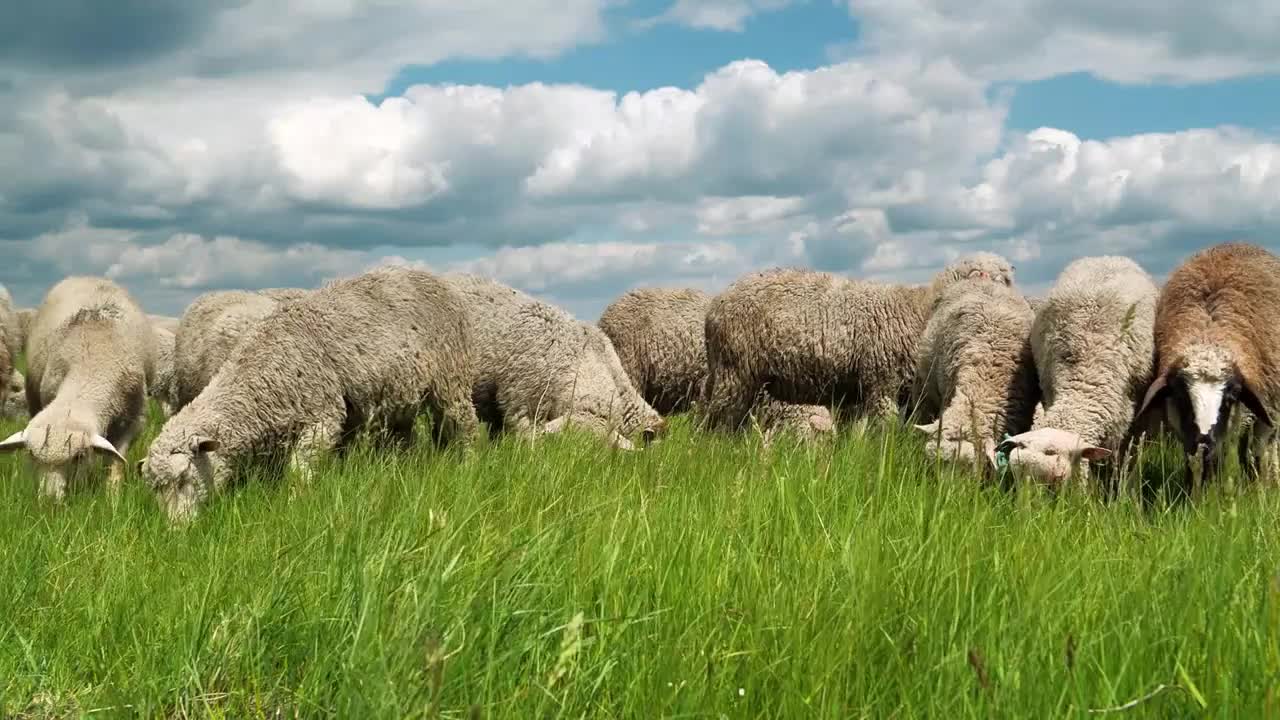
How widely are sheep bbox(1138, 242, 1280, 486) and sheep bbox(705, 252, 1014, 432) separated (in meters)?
2.05

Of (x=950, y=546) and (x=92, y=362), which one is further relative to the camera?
(x=92, y=362)

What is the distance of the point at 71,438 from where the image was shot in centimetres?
798

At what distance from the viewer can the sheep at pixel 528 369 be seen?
874cm

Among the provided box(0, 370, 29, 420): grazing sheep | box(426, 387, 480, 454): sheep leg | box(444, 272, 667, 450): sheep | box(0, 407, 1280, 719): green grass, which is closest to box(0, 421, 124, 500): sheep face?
box(426, 387, 480, 454): sheep leg

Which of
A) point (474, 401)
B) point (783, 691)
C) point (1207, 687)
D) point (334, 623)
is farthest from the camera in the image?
point (474, 401)

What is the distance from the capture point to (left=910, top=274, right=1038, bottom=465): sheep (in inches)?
294

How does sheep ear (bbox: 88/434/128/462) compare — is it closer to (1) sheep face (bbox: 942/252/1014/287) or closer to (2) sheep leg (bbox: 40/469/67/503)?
(2) sheep leg (bbox: 40/469/67/503)

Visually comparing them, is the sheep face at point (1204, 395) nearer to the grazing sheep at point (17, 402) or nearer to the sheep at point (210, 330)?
the sheep at point (210, 330)

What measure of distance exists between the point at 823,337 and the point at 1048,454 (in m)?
4.00

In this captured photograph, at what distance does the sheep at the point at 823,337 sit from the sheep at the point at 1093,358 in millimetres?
1955

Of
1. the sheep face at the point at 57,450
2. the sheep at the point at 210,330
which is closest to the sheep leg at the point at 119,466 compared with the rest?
the sheep face at the point at 57,450

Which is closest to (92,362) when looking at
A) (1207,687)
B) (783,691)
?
(783,691)

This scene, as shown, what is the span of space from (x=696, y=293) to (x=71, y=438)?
24.6 ft

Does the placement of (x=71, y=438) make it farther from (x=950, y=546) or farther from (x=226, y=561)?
(x=950, y=546)
